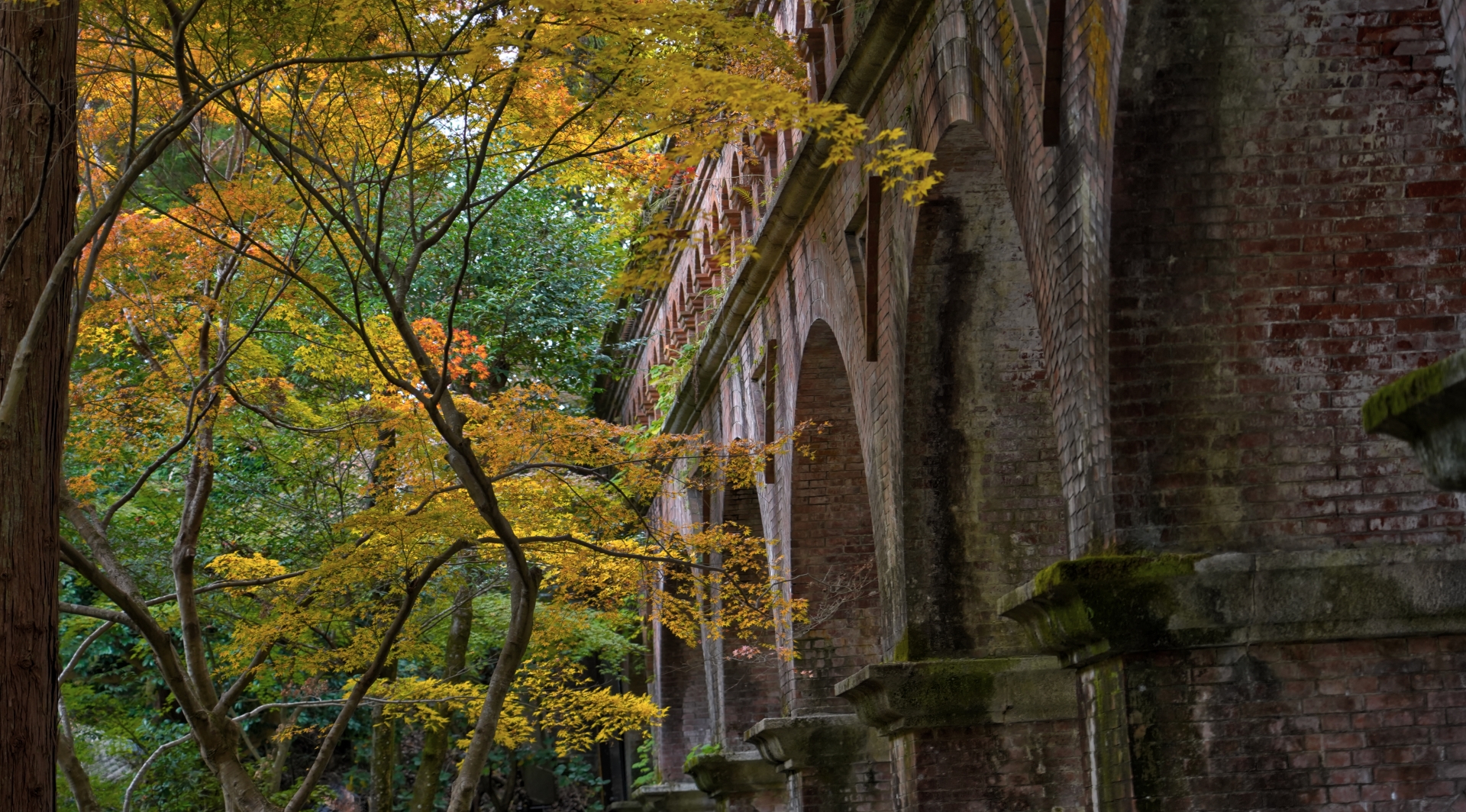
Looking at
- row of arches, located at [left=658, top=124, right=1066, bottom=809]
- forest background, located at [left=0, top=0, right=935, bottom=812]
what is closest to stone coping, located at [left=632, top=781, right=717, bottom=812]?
forest background, located at [left=0, top=0, right=935, bottom=812]

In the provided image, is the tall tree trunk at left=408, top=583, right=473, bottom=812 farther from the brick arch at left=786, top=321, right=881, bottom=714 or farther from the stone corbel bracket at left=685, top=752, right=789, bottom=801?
the brick arch at left=786, top=321, right=881, bottom=714

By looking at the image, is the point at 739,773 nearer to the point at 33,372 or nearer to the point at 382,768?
the point at 382,768

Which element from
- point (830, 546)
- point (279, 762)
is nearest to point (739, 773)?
point (830, 546)

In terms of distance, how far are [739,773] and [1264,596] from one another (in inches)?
440

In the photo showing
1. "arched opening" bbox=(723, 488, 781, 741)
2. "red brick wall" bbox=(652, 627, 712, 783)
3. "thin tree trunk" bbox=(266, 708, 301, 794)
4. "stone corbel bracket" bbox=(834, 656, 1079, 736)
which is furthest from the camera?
"red brick wall" bbox=(652, 627, 712, 783)

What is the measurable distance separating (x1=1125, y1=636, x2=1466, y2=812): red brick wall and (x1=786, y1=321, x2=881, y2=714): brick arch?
22.7 ft

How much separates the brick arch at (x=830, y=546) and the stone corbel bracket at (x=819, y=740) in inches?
11.8

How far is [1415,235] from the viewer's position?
576 centimetres

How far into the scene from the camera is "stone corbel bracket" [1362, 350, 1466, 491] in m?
2.52

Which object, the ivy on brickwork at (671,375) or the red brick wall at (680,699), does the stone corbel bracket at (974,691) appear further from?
the red brick wall at (680,699)

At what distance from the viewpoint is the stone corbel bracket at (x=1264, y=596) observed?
216 inches

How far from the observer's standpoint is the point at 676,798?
21000mm

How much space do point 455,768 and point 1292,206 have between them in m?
23.4

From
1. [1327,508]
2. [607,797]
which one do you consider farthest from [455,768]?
[1327,508]
